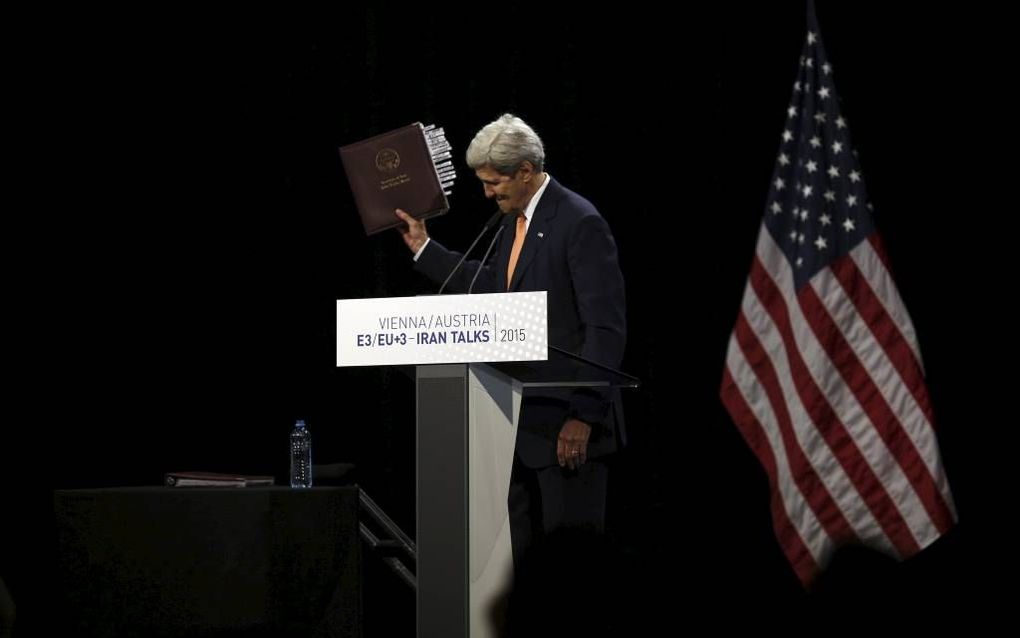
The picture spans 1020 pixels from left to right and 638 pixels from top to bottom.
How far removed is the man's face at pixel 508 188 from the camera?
348cm

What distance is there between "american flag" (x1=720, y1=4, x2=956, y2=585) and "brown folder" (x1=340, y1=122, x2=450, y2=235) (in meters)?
1.33

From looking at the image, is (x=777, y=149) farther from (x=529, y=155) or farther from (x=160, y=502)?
(x=160, y=502)

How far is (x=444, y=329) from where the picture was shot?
218 cm

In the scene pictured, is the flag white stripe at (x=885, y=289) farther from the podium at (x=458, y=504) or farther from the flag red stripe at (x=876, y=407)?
Answer: the podium at (x=458, y=504)

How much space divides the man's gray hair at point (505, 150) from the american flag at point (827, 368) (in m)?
1.19

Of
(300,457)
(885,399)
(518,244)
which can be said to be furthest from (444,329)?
(885,399)

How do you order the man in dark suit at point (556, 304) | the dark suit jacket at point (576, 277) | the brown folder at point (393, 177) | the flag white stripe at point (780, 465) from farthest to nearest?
1. the flag white stripe at point (780, 465)
2. the brown folder at point (393, 177)
3. the dark suit jacket at point (576, 277)
4. the man in dark suit at point (556, 304)

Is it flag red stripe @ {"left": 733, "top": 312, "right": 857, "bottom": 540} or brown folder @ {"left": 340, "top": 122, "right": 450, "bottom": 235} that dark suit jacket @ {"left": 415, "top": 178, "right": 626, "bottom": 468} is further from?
flag red stripe @ {"left": 733, "top": 312, "right": 857, "bottom": 540}

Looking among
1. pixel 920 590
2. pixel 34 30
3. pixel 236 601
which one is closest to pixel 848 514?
pixel 920 590

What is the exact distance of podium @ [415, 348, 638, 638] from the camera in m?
2.10

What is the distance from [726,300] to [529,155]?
122 cm

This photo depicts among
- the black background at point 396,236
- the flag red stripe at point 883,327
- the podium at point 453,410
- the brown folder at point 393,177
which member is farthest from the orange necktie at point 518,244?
the flag red stripe at point 883,327

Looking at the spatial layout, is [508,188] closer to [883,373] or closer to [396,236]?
[396,236]

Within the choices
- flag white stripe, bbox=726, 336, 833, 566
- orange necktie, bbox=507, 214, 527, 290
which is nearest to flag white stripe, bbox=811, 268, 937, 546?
flag white stripe, bbox=726, 336, 833, 566
